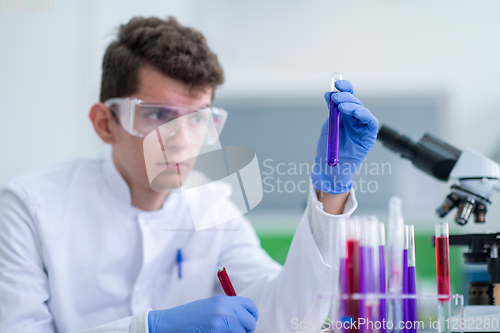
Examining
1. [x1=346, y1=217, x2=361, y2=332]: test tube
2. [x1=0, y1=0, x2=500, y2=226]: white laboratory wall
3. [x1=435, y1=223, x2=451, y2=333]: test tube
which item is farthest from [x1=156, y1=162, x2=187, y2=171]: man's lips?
[x1=0, y1=0, x2=500, y2=226]: white laboratory wall

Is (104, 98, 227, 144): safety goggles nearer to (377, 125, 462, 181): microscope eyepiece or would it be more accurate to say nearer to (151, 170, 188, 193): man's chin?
(151, 170, 188, 193): man's chin

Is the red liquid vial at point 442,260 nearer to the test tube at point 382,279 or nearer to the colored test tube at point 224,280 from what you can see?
the test tube at point 382,279

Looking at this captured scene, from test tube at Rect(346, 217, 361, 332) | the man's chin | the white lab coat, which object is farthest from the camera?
the man's chin

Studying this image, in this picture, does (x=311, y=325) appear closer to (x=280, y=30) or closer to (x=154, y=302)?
(x=154, y=302)

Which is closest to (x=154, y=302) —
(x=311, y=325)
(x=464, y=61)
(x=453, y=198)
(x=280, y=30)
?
(x=311, y=325)

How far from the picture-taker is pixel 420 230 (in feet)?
9.48

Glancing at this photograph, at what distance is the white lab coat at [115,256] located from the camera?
110 centimetres

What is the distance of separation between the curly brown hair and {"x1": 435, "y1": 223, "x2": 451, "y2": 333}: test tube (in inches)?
35.2

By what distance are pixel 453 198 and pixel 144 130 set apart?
959 millimetres

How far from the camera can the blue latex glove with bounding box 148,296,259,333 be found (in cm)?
92

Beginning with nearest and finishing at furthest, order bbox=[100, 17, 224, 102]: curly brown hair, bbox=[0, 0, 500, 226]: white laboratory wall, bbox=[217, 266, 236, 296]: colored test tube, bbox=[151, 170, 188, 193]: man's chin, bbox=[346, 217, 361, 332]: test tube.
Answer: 1. bbox=[346, 217, 361, 332]: test tube
2. bbox=[217, 266, 236, 296]: colored test tube
3. bbox=[151, 170, 188, 193]: man's chin
4. bbox=[100, 17, 224, 102]: curly brown hair
5. bbox=[0, 0, 500, 226]: white laboratory wall

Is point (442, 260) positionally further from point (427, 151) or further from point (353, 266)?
point (427, 151)

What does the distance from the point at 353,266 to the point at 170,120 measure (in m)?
0.76

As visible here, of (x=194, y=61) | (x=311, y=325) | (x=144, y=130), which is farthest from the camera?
(x=194, y=61)
